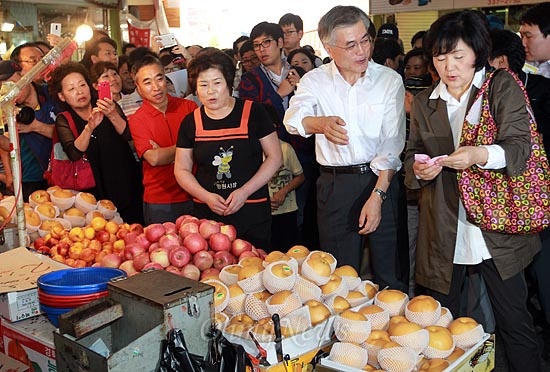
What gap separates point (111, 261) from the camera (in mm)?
2422

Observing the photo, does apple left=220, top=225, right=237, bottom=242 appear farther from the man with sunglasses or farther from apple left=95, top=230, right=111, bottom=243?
apple left=95, top=230, right=111, bottom=243

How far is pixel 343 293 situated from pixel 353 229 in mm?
775

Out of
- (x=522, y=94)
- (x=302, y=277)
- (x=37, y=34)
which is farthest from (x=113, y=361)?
(x=37, y=34)

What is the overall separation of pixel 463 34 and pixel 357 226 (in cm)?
95

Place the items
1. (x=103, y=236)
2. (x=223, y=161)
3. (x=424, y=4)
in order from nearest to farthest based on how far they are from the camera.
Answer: (x=103, y=236) → (x=223, y=161) → (x=424, y=4)

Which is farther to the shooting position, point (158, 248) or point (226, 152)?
point (226, 152)

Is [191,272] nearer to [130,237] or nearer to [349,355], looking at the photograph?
[130,237]

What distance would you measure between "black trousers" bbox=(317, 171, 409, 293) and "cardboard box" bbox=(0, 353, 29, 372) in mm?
1392

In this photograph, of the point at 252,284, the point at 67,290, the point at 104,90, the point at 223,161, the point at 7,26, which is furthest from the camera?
the point at 7,26

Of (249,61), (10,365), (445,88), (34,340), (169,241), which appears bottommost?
(10,365)

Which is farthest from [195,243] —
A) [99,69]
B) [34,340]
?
[99,69]

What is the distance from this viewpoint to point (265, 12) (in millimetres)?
11234

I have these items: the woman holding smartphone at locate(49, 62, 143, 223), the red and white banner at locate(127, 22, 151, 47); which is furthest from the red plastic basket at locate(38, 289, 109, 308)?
the red and white banner at locate(127, 22, 151, 47)

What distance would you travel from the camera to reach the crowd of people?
7.52 ft
